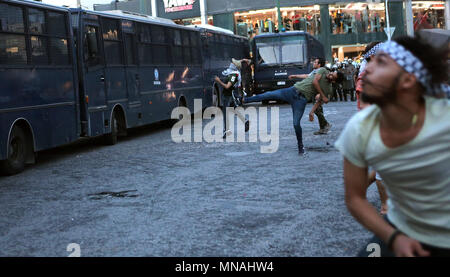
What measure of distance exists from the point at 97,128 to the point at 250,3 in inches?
1441

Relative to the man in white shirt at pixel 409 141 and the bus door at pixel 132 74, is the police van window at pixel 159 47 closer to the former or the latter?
the bus door at pixel 132 74

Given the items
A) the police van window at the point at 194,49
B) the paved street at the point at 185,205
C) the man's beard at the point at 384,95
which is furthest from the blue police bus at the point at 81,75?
the man's beard at the point at 384,95

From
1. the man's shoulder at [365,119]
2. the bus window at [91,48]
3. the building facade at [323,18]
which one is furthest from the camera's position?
the building facade at [323,18]

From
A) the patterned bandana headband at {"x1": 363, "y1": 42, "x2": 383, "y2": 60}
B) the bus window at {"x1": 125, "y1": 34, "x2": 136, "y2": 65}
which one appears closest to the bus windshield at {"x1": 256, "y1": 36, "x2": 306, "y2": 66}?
the bus window at {"x1": 125, "y1": 34, "x2": 136, "y2": 65}

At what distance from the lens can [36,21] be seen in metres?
13.1

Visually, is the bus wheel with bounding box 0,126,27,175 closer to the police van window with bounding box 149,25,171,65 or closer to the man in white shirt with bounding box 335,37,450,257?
the police van window with bounding box 149,25,171,65

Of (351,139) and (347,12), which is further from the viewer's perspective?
(347,12)

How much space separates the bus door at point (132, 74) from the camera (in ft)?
58.9


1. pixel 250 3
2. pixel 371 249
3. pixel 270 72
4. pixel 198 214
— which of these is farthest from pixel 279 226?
pixel 250 3

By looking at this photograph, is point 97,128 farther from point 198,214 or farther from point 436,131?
point 436,131

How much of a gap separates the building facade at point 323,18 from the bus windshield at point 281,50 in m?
17.8

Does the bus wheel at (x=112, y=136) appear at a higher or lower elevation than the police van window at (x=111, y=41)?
lower

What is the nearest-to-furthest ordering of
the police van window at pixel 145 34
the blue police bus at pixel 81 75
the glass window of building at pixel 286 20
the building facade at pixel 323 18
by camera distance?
1. the blue police bus at pixel 81 75
2. the police van window at pixel 145 34
3. the glass window of building at pixel 286 20
4. the building facade at pixel 323 18
